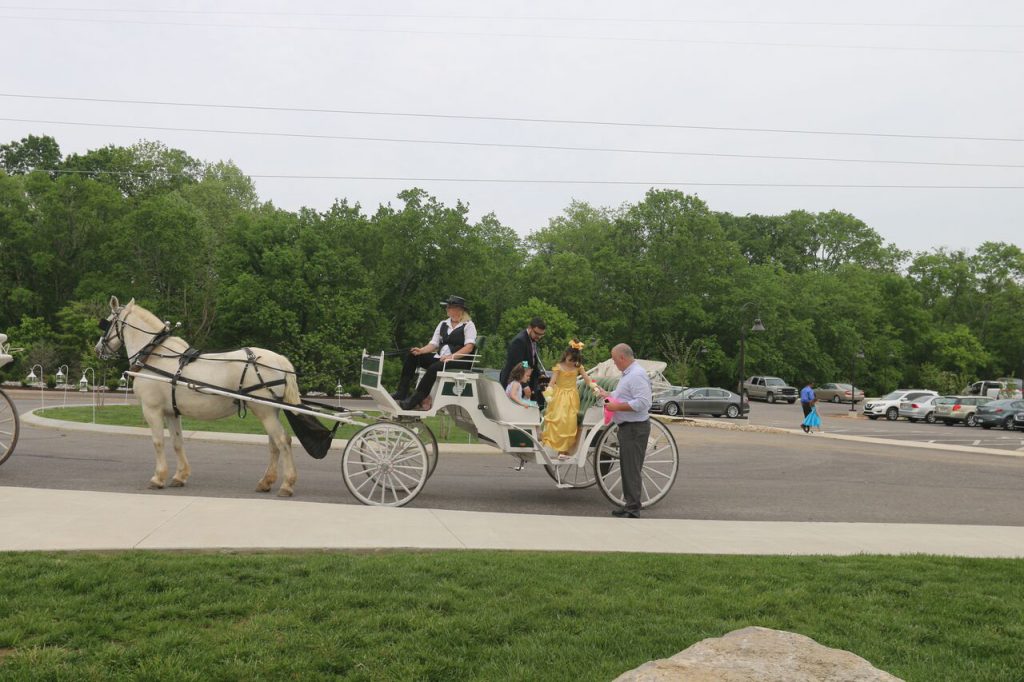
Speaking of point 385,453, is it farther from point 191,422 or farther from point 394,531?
point 191,422

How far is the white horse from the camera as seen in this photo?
421 inches

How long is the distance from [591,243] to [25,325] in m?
47.9

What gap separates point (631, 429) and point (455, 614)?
4.93 metres

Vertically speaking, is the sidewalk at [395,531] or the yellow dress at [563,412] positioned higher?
the yellow dress at [563,412]

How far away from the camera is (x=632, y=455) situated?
1005 centimetres

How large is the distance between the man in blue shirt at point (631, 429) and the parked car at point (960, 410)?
3814 centimetres

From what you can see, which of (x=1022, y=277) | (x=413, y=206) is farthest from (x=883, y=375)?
(x=413, y=206)

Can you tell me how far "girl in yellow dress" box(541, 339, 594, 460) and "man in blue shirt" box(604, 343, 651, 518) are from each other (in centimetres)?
65

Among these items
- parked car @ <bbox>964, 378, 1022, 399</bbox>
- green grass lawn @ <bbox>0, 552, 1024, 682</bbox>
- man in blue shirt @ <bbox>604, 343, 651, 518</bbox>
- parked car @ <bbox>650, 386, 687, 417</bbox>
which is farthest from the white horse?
parked car @ <bbox>964, 378, 1022, 399</bbox>

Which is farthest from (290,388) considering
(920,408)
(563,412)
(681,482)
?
(920,408)

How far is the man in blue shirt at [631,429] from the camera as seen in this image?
393 inches

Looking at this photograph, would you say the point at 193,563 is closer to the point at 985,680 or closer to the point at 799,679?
the point at 799,679

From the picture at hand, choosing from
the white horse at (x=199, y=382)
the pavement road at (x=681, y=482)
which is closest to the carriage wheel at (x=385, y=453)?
the pavement road at (x=681, y=482)

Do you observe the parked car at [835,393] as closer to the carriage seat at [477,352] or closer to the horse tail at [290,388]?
the carriage seat at [477,352]
